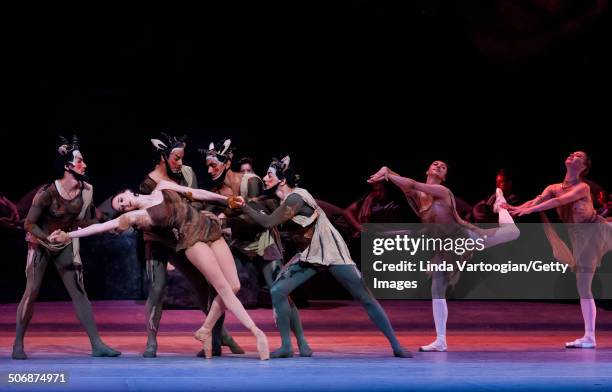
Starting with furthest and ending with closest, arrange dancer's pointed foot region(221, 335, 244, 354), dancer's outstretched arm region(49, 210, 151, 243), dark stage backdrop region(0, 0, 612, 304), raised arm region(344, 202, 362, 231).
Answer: dark stage backdrop region(0, 0, 612, 304) < raised arm region(344, 202, 362, 231) < dancer's pointed foot region(221, 335, 244, 354) < dancer's outstretched arm region(49, 210, 151, 243)

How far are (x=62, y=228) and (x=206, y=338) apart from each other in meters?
1.40

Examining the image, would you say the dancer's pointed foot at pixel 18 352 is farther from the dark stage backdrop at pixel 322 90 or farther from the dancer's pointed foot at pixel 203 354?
the dark stage backdrop at pixel 322 90

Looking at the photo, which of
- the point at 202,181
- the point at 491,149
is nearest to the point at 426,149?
the point at 491,149

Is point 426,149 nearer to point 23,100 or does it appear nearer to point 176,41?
point 176,41

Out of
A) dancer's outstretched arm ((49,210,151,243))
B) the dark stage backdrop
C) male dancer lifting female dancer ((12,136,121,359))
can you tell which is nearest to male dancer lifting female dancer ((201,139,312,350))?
dancer's outstretched arm ((49,210,151,243))

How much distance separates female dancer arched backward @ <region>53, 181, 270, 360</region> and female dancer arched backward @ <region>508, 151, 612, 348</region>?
2.58 meters

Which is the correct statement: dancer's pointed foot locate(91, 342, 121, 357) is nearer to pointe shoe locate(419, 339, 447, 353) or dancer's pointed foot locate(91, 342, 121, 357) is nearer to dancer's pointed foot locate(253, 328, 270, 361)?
dancer's pointed foot locate(253, 328, 270, 361)

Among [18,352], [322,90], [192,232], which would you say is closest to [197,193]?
[192,232]

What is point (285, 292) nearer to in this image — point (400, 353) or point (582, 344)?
point (400, 353)

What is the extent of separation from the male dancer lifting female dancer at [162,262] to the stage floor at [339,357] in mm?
181

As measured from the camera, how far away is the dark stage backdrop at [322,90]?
15.1 m

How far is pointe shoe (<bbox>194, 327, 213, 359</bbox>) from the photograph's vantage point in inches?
334

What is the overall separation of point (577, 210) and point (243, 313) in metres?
2.99

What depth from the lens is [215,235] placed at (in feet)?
28.3
